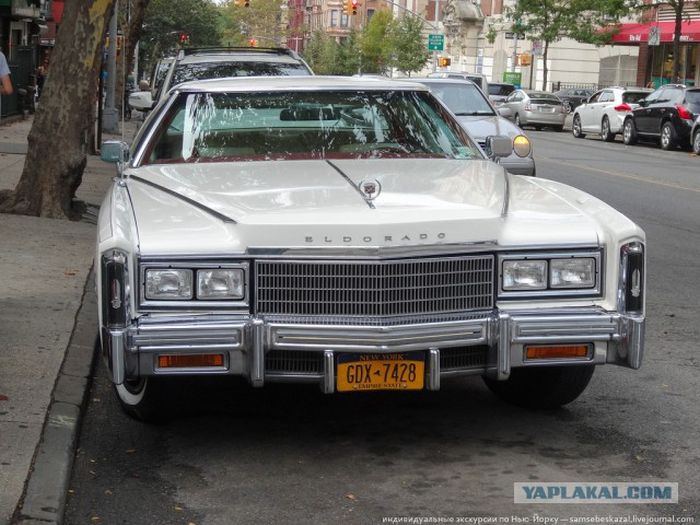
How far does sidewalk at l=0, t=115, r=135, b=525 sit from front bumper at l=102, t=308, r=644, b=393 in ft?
1.96

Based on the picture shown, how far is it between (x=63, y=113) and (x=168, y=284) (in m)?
8.18

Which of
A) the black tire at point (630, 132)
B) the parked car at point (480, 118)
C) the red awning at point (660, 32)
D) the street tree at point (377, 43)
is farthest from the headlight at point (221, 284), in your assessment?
the street tree at point (377, 43)

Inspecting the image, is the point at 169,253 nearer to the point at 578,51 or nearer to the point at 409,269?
the point at 409,269

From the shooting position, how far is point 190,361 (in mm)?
5445

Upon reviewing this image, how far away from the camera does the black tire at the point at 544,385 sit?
6.34 m

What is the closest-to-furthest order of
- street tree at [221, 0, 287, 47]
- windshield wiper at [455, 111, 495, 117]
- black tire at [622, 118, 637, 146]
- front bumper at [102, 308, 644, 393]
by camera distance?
1. front bumper at [102, 308, 644, 393]
2. windshield wiper at [455, 111, 495, 117]
3. black tire at [622, 118, 637, 146]
4. street tree at [221, 0, 287, 47]

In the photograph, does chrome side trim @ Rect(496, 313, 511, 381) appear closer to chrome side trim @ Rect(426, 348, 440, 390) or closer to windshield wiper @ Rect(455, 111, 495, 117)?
chrome side trim @ Rect(426, 348, 440, 390)

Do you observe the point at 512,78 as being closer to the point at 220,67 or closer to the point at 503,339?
the point at 220,67

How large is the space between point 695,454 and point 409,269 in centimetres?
161

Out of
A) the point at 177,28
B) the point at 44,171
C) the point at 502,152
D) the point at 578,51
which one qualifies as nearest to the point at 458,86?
the point at 44,171

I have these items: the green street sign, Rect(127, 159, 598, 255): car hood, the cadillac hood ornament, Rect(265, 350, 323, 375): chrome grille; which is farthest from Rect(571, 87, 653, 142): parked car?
Rect(265, 350, 323, 375): chrome grille

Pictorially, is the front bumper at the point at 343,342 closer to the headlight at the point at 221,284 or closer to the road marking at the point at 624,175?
the headlight at the point at 221,284

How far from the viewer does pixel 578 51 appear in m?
68.2

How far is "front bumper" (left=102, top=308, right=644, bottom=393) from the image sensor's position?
17.6ft
